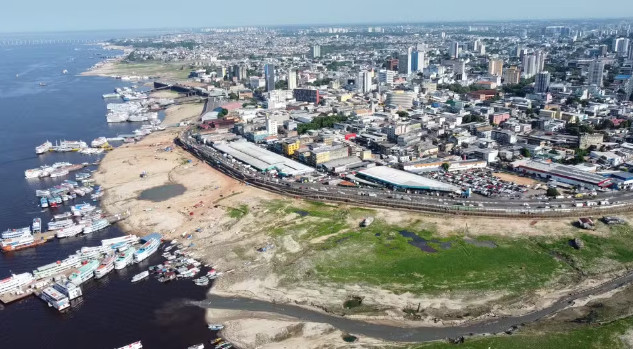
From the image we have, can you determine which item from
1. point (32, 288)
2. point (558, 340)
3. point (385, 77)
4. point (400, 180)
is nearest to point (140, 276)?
point (32, 288)

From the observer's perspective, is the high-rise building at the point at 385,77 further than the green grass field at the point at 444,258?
Yes

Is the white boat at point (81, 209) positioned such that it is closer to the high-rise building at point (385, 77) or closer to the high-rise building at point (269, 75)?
the high-rise building at point (269, 75)

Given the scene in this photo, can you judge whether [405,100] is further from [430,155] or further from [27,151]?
[27,151]

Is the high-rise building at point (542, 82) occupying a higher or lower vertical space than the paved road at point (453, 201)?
higher

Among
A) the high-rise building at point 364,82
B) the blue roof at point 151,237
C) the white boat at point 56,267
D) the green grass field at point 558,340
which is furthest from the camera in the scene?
the high-rise building at point 364,82

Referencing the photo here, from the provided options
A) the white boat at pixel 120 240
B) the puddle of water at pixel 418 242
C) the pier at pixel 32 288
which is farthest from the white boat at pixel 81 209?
the puddle of water at pixel 418 242

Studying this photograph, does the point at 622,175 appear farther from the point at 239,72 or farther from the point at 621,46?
the point at 621,46

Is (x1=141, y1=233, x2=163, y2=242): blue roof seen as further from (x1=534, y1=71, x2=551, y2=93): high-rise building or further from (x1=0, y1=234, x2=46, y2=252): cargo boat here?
(x1=534, y1=71, x2=551, y2=93): high-rise building
